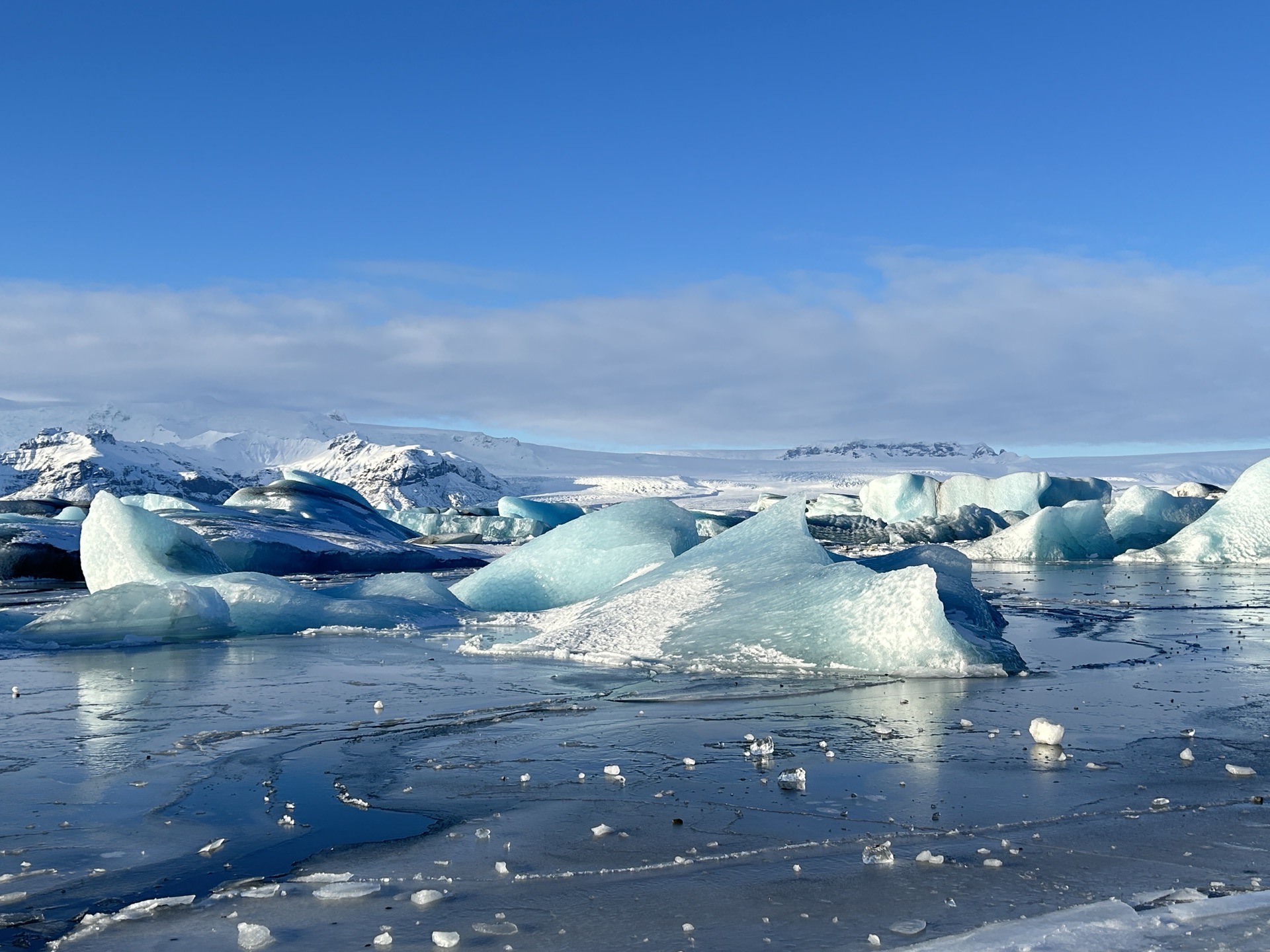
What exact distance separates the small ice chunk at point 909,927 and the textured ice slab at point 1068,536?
20293 millimetres

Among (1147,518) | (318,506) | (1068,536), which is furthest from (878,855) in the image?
(318,506)

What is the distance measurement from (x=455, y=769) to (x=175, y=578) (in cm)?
676

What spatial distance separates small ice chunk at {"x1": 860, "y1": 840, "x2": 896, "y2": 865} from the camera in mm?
2725

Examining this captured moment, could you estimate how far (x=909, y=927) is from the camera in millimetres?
2307

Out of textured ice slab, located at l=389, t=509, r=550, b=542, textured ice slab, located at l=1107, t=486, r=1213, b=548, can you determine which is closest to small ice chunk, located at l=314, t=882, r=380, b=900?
textured ice slab, located at l=1107, t=486, r=1213, b=548

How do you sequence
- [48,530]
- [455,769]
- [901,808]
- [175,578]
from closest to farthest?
1. [901,808]
2. [455,769]
3. [175,578]
4. [48,530]

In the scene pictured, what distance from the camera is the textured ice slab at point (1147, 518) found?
22.9m

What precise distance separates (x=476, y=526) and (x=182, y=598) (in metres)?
26.5

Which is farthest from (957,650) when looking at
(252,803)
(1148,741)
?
(252,803)

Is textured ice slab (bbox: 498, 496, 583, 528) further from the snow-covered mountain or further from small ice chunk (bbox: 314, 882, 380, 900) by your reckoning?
the snow-covered mountain

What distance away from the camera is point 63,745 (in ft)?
14.2

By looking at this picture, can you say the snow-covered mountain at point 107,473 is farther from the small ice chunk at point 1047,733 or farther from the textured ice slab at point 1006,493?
the small ice chunk at point 1047,733

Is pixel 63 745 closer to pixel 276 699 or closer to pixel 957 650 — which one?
pixel 276 699

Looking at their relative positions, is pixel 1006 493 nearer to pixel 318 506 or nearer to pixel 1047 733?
pixel 318 506
